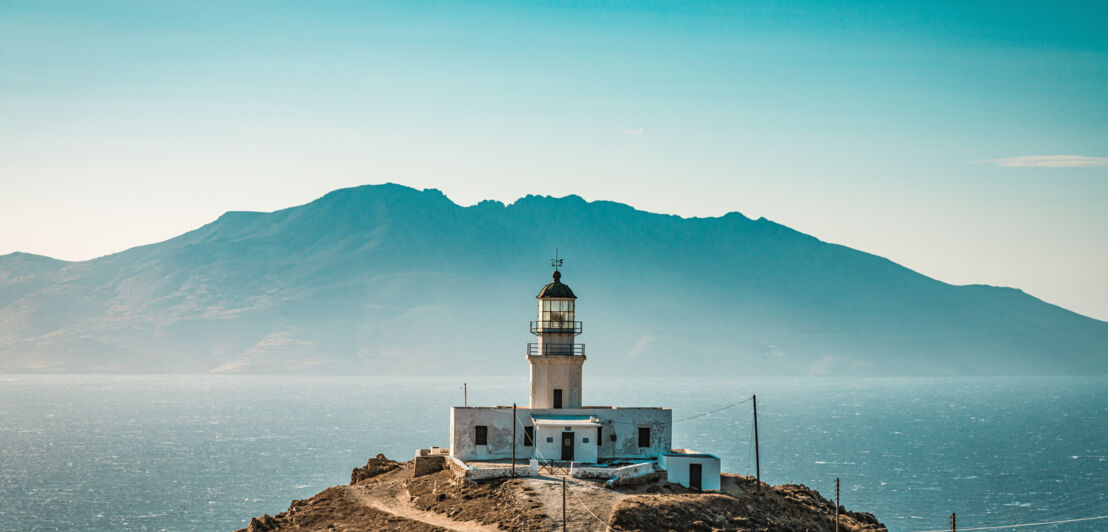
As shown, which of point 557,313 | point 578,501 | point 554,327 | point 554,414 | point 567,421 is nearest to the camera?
point 578,501

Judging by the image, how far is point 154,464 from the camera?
104000 millimetres

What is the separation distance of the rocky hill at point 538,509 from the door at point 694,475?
1.30 m

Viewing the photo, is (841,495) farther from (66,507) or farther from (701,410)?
(701,410)

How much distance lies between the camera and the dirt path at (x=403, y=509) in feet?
134

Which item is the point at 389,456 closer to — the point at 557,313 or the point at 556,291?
the point at 557,313

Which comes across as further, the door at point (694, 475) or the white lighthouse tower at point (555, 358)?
the white lighthouse tower at point (555, 358)

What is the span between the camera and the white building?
49.1m

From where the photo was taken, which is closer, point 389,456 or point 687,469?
point 687,469

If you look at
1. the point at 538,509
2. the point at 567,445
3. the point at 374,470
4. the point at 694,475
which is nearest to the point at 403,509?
the point at 538,509

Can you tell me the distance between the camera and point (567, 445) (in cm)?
4934

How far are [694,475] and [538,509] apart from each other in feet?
32.4

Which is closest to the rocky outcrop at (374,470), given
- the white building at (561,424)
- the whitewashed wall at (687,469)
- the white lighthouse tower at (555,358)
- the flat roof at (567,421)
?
the white building at (561,424)

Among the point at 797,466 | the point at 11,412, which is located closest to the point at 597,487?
the point at 797,466

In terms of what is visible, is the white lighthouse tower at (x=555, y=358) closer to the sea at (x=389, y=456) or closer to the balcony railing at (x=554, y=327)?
the balcony railing at (x=554, y=327)
